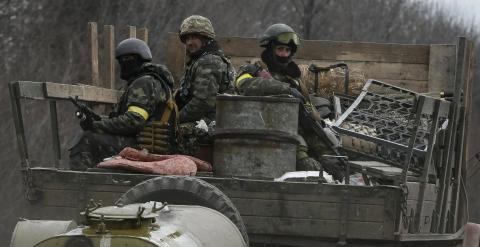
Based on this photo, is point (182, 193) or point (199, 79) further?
point (199, 79)

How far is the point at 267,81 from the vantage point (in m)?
12.1

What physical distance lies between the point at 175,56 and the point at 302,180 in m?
4.81

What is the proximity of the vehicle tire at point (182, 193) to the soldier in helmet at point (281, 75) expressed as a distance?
2056 millimetres

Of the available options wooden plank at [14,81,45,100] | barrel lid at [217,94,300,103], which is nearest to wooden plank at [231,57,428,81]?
wooden plank at [14,81,45,100]

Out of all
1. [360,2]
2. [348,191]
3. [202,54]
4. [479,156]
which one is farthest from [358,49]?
[360,2]

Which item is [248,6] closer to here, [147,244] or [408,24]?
[408,24]

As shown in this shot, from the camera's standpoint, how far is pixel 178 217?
912cm

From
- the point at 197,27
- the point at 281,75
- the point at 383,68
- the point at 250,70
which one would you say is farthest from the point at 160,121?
the point at 383,68

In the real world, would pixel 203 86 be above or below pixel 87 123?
above

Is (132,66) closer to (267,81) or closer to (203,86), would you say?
(203,86)

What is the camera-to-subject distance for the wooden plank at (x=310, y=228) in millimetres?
10570

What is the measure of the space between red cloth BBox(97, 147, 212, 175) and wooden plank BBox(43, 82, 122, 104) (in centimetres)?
111

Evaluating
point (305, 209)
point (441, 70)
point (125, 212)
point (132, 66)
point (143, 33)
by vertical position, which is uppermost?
point (143, 33)

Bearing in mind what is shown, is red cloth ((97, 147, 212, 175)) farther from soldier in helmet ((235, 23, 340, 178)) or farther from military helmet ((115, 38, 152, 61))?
military helmet ((115, 38, 152, 61))
